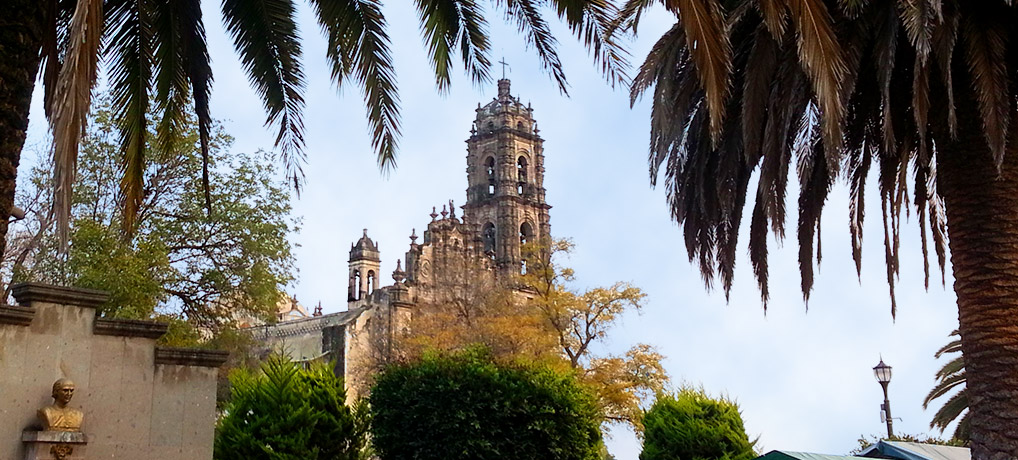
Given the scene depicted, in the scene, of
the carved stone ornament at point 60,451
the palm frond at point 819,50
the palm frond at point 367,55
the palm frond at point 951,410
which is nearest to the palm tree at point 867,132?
the palm frond at point 819,50

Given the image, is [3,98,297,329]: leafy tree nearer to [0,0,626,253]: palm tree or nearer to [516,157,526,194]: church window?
[0,0,626,253]: palm tree

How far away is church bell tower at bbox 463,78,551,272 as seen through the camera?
70250 millimetres

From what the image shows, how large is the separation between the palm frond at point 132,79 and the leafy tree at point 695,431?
11269 millimetres

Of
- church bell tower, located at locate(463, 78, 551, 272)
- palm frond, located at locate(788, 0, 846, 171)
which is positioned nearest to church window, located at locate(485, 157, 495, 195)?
church bell tower, located at locate(463, 78, 551, 272)

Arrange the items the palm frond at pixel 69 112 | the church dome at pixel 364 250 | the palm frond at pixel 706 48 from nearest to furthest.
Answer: the palm frond at pixel 69 112
the palm frond at pixel 706 48
the church dome at pixel 364 250

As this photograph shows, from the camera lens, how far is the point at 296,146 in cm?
1137

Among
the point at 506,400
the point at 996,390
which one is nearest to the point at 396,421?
the point at 506,400

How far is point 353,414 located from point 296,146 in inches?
225

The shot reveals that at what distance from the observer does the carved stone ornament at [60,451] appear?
395 inches

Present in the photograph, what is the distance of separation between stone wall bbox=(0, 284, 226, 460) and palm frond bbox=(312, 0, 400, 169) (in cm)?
331

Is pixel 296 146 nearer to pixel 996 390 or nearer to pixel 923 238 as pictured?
pixel 996 390

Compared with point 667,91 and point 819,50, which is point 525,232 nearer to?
point 667,91

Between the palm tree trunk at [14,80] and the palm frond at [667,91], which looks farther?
the palm frond at [667,91]

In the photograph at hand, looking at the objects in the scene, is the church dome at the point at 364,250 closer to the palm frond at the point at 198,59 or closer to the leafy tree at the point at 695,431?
the leafy tree at the point at 695,431
